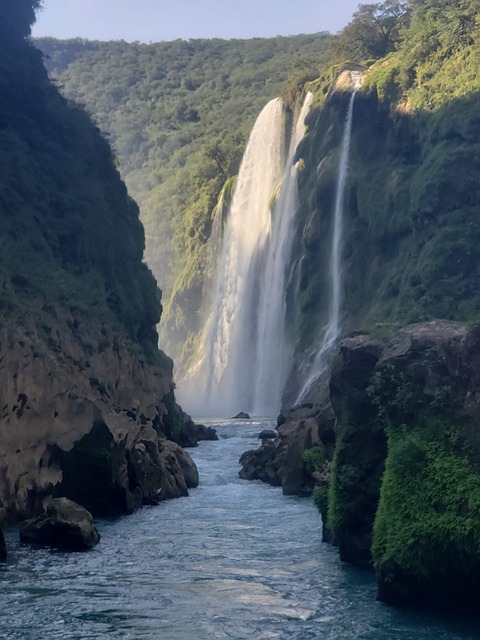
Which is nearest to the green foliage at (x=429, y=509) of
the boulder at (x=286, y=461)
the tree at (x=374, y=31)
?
the boulder at (x=286, y=461)

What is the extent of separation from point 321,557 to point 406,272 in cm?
3247

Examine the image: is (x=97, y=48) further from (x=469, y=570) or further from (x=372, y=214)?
(x=469, y=570)

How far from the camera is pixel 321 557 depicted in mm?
17922

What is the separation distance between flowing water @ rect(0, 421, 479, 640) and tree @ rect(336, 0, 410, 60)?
55.4 metres

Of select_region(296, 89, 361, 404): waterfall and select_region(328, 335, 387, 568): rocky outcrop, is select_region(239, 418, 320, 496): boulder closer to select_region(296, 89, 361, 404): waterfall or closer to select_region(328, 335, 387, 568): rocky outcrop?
select_region(328, 335, 387, 568): rocky outcrop

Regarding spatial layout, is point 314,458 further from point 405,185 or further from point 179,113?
point 179,113

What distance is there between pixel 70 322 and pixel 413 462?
2393cm

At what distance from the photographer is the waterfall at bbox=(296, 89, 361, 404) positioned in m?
53.4

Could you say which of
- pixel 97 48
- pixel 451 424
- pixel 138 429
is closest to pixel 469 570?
pixel 451 424

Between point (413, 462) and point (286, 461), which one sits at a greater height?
point (413, 462)

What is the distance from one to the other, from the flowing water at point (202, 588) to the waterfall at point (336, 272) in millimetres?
30146

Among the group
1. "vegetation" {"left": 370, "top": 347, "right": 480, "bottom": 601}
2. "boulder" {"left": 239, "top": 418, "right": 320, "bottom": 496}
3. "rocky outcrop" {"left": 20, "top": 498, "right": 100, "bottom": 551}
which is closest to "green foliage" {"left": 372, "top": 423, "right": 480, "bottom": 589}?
"vegetation" {"left": 370, "top": 347, "right": 480, "bottom": 601}

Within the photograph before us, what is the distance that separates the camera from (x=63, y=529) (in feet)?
63.4

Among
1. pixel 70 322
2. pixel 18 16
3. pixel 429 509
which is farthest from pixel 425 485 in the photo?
pixel 18 16
